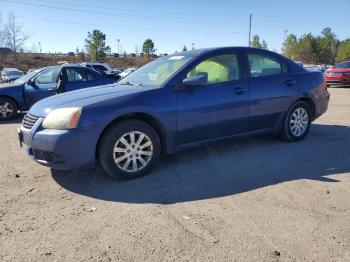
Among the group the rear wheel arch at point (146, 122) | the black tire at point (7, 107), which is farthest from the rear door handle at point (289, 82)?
the black tire at point (7, 107)

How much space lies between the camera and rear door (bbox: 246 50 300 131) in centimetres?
549

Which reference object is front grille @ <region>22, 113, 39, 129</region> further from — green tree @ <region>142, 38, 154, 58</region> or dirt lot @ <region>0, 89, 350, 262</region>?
green tree @ <region>142, 38, 154, 58</region>

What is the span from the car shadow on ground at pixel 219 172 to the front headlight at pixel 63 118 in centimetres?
76

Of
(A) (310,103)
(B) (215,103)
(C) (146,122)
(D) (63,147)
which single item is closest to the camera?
(D) (63,147)

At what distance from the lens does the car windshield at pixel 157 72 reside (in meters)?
4.95

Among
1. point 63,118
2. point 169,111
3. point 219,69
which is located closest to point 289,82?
point 219,69

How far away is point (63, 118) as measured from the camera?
4160 millimetres

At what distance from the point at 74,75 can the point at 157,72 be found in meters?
5.34

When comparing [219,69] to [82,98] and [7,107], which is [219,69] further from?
[7,107]

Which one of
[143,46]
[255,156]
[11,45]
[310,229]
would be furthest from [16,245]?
[143,46]

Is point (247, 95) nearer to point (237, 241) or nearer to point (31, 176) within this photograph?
point (237, 241)

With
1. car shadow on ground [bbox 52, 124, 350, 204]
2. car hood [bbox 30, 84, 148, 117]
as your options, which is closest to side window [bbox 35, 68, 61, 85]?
car hood [bbox 30, 84, 148, 117]

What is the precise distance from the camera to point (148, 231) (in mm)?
3195

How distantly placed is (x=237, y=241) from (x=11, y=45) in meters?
56.3
